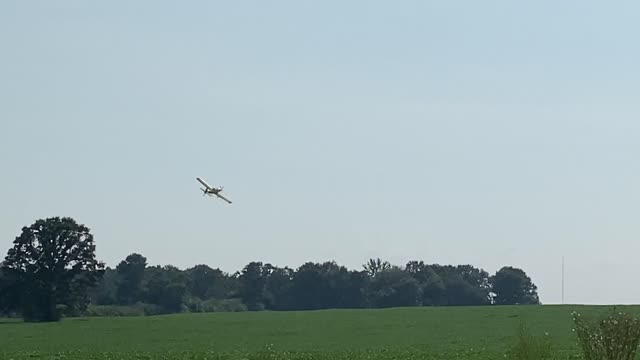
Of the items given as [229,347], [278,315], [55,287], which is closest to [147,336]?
[229,347]

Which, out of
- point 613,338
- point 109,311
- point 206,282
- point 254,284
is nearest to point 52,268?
point 109,311

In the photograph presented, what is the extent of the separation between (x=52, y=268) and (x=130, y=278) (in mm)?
53356

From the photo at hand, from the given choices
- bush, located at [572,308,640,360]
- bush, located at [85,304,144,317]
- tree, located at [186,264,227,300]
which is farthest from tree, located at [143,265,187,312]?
bush, located at [572,308,640,360]

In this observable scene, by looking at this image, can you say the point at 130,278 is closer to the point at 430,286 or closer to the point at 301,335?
the point at 430,286

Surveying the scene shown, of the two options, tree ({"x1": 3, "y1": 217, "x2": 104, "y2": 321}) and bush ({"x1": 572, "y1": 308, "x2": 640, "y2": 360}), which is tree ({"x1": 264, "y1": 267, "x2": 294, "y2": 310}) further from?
bush ({"x1": 572, "y1": 308, "x2": 640, "y2": 360})

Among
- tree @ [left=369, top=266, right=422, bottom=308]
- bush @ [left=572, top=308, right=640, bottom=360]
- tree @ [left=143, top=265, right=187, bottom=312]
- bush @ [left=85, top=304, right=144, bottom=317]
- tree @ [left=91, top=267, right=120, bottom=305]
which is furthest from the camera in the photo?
tree @ [left=369, top=266, right=422, bottom=308]

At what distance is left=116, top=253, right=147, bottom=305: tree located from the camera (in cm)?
15450

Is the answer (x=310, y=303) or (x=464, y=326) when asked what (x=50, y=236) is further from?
(x=310, y=303)

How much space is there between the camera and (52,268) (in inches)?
4289

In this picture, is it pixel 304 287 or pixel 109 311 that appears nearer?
pixel 109 311

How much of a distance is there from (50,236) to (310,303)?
184 ft

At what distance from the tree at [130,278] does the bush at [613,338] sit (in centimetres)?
13310

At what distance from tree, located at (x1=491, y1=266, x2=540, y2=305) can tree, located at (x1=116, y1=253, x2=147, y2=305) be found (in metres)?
50.7

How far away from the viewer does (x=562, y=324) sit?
261 feet
